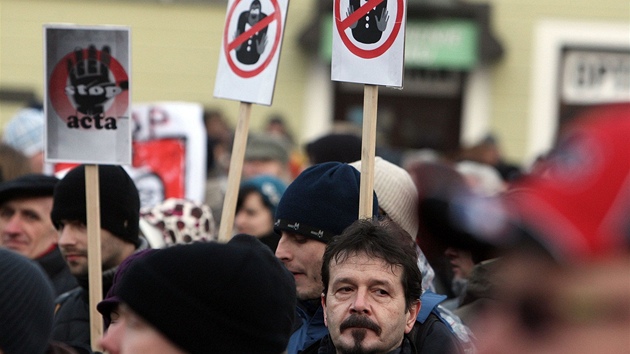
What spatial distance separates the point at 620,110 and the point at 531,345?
0.22 metres

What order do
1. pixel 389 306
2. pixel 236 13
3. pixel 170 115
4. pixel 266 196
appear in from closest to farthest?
pixel 389 306, pixel 236 13, pixel 266 196, pixel 170 115

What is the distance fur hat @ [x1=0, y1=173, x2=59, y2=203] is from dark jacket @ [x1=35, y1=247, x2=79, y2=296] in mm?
280

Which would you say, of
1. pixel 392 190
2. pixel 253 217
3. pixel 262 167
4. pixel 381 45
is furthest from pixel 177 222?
pixel 262 167

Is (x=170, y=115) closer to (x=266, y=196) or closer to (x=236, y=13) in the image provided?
(x=266, y=196)

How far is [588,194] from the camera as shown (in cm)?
98

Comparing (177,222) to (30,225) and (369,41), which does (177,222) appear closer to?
(30,225)

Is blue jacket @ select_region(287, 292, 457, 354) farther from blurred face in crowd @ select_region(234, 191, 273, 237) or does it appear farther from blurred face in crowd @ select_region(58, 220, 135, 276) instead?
blurred face in crowd @ select_region(234, 191, 273, 237)

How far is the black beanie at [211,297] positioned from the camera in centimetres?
192

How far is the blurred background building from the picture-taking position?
16047 millimetres

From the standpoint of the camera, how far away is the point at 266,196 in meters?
6.48

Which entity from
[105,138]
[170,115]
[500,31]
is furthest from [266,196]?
[500,31]

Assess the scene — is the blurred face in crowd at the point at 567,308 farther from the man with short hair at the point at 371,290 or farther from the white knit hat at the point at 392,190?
the white knit hat at the point at 392,190

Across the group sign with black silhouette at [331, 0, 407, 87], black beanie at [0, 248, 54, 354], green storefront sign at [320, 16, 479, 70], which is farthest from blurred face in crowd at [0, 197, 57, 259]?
green storefront sign at [320, 16, 479, 70]

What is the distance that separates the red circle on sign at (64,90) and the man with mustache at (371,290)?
134 centimetres
